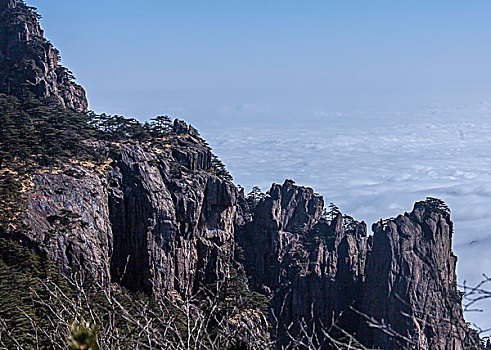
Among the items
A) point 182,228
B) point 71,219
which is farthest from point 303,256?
point 71,219

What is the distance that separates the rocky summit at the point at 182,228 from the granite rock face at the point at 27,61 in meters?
0.12

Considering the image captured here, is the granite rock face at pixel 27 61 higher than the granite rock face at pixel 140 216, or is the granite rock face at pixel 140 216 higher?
the granite rock face at pixel 27 61

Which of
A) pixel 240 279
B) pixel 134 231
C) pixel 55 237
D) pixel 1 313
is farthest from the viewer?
pixel 240 279

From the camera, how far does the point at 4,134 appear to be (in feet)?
113

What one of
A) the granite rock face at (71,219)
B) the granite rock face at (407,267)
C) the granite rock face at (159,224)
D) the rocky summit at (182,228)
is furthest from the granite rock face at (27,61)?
the granite rock face at (407,267)

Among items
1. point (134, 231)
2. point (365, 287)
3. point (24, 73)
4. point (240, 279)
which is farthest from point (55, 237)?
point (365, 287)

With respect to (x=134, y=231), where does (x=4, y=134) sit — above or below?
above

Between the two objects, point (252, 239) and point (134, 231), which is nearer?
point (134, 231)

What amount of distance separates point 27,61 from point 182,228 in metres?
19.4

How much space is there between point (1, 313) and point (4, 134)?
60.1 feet

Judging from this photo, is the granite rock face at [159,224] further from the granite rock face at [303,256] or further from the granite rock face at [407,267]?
the granite rock face at [407,267]

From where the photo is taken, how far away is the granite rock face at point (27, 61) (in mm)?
44875

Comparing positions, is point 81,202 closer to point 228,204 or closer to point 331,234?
point 228,204

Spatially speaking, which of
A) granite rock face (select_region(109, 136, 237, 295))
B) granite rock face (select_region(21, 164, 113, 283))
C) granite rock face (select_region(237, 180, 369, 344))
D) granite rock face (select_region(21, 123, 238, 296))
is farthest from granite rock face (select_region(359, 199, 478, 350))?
granite rock face (select_region(21, 164, 113, 283))
